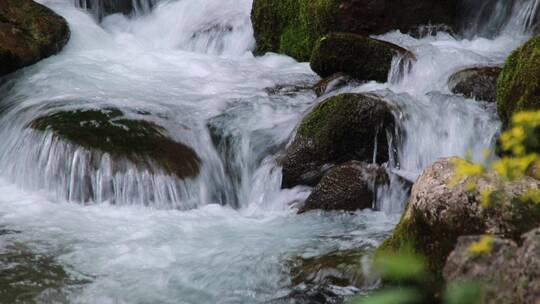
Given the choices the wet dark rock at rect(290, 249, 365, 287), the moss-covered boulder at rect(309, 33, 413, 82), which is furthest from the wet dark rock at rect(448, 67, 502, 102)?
the wet dark rock at rect(290, 249, 365, 287)

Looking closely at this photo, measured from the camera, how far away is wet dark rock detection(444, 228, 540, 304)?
108 inches

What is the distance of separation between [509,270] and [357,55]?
247 inches

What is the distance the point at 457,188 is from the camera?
3562 mm

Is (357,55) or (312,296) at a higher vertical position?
(357,55)

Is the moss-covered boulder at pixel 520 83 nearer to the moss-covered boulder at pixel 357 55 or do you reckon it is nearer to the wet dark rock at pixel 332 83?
the moss-covered boulder at pixel 357 55

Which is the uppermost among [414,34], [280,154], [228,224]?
[414,34]

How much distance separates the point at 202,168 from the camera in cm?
723

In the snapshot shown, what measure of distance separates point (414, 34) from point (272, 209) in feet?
16.4

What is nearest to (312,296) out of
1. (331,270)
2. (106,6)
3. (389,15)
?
(331,270)

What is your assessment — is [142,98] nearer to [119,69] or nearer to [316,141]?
[119,69]

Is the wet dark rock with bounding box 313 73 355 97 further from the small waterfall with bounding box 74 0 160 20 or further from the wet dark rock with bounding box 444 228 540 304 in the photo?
the small waterfall with bounding box 74 0 160 20

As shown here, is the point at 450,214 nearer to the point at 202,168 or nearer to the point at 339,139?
the point at 339,139

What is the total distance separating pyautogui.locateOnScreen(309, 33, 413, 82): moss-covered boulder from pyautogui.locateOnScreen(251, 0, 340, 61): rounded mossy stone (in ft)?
5.71

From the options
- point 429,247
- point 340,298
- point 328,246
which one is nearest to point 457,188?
point 429,247
